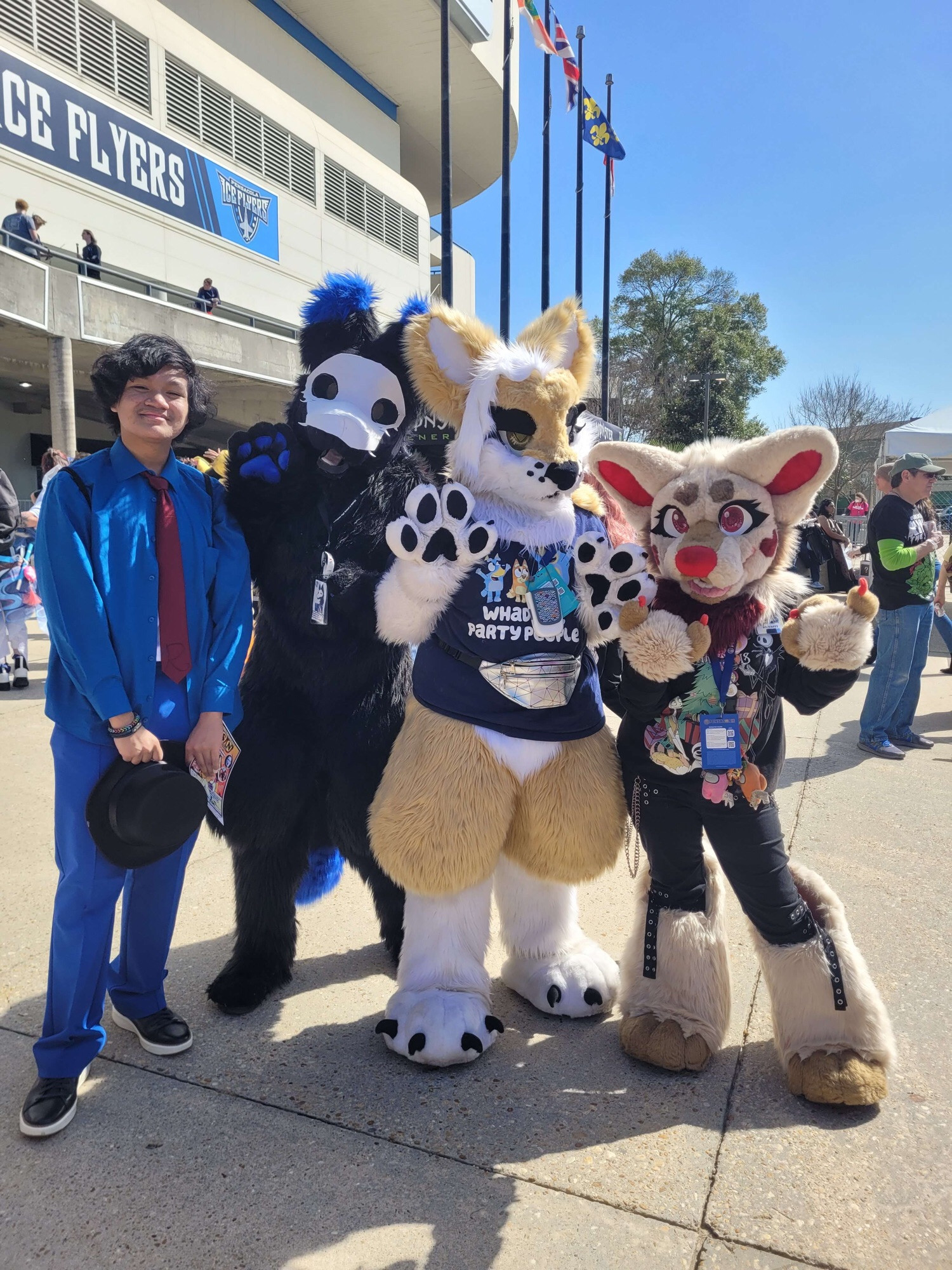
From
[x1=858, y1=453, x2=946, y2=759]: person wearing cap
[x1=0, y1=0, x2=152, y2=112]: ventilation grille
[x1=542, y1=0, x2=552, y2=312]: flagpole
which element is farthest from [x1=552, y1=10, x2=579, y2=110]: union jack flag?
[x1=858, y1=453, x2=946, y2=759]: person wearing cap

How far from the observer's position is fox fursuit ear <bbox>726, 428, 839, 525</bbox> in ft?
7.32

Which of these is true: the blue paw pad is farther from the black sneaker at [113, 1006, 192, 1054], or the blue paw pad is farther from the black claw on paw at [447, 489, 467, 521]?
the black sneaker at [113, 1006, 192, 1054]

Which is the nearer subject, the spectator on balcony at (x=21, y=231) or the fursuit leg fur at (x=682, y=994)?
the fursuit leg fur at (x=682, y=994)

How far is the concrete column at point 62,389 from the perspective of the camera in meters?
13.9

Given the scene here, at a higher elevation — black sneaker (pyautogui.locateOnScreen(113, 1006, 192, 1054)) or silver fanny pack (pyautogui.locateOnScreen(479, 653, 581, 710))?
silver fanny pack (pyautogui.locateOnScreen(479, 653, 581, 710))

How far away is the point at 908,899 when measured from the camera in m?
3.29

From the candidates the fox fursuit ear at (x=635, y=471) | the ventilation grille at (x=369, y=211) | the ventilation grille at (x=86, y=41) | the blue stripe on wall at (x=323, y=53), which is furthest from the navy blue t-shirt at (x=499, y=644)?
the blue stripe on wall at (x=323, y=53)

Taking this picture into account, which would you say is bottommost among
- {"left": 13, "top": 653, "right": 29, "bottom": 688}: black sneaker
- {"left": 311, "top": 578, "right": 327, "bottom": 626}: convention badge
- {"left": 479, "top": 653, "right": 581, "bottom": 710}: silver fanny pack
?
{"left": 13, "top": 653, "right": 29, "bottom": 688}: black sneaker

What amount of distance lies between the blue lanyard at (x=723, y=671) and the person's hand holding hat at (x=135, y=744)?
142cm

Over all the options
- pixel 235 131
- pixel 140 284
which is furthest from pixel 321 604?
pixel 235 131

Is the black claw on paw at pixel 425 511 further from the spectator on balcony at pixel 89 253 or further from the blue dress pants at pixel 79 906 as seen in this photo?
the spectator on balcony at pixel 89 253

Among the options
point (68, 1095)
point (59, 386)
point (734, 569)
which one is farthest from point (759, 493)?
point (59, 386)

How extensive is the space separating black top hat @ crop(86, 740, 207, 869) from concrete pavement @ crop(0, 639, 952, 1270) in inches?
26.2

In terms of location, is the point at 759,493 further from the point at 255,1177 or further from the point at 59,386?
the point at 59,386
